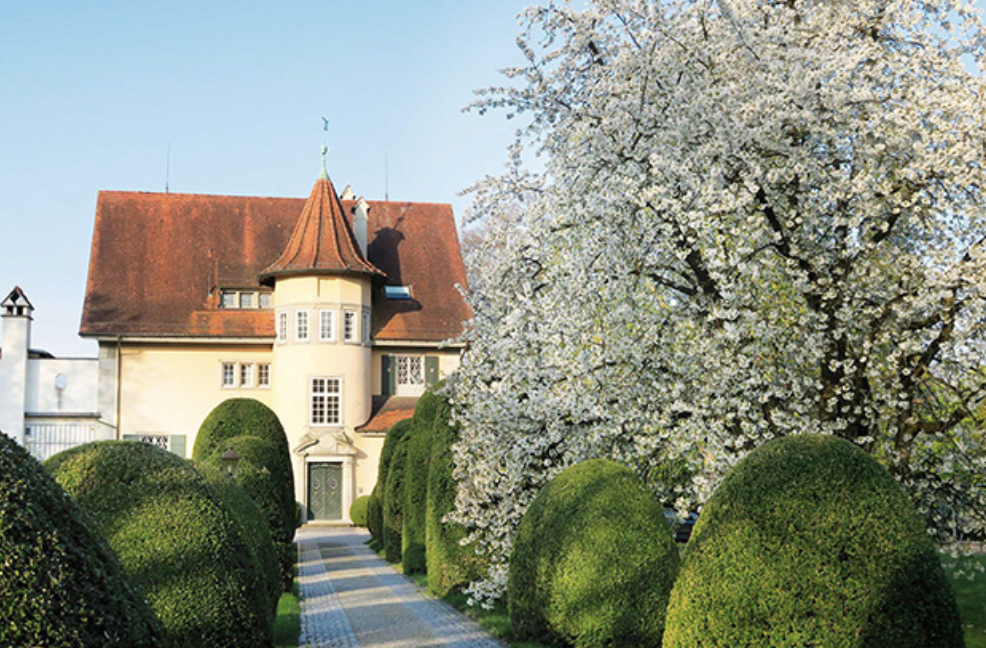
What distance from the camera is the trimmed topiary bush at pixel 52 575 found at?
13.0 ft

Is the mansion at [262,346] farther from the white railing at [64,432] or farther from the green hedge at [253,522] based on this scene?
the green hedge at [253,522]

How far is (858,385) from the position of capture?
1027 cm

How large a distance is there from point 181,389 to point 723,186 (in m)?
33.5

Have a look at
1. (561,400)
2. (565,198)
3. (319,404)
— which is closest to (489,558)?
(561,400)

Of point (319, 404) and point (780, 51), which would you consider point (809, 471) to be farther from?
point (319, 404)

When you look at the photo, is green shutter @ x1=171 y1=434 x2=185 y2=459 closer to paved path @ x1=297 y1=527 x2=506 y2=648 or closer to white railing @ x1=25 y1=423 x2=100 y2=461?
white railing @ x1=25 y1=423 x2=100 y2=461

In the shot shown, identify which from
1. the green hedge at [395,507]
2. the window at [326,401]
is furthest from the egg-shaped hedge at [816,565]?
the window at [326,401]

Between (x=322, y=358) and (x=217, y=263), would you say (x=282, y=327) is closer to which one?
(x=322, y=358)

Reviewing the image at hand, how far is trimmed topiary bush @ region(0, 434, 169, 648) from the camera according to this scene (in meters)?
3.95

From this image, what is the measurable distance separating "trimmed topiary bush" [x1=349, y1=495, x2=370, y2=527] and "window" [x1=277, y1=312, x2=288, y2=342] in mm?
7012

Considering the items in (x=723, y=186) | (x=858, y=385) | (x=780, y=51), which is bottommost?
(x=858, y=385)

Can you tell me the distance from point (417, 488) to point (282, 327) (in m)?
22.0

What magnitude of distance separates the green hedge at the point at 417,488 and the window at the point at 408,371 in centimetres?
2105

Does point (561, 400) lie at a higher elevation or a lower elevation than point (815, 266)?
lower
